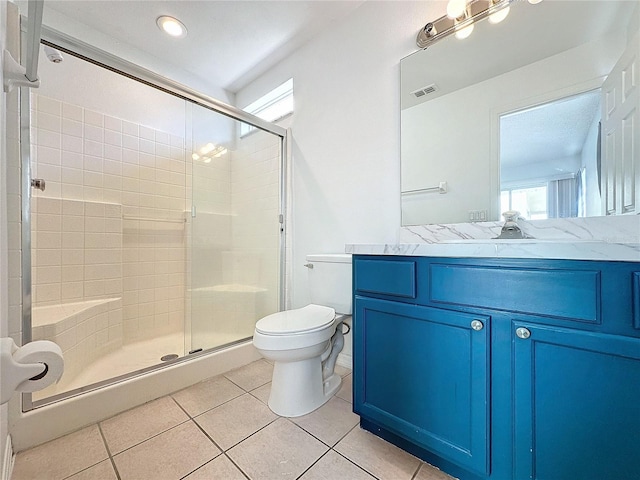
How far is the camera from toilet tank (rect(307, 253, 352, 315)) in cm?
158

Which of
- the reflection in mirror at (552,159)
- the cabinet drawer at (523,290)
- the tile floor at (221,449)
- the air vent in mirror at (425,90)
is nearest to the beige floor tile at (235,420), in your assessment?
the tile floor at (221,449)

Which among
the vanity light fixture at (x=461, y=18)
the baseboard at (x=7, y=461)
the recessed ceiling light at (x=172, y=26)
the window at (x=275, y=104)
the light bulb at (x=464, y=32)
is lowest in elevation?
the baseboard at (x=7, y=461)

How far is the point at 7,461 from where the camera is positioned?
0.93m

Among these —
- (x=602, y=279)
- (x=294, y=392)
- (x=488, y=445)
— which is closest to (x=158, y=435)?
(x=294, y=392)

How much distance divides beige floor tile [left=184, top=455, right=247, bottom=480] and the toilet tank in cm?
85

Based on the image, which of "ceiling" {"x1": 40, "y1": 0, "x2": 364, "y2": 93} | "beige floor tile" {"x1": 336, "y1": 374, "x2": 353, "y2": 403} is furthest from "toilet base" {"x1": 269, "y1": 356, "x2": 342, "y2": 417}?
"ceiling" {"x1": 40, "y1": 0, "x2": 364, "y2": 93}

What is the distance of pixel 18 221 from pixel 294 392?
1401mm

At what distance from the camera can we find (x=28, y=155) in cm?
114

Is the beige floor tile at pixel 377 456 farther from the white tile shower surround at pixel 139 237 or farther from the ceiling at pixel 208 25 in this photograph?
the ceiling at pixel 208 25

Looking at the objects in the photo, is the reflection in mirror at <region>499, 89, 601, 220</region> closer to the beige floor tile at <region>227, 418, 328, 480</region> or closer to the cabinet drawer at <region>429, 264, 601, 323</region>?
the cabinet drawer at <region>429, 264, 601, 323</region>

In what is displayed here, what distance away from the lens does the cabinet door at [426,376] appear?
844 millimetres

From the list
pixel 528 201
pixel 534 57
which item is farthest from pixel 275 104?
pixel 528 201

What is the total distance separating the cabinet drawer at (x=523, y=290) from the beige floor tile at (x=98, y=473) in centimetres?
131

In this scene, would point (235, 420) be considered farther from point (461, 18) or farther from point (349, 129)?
point (461, 18)
